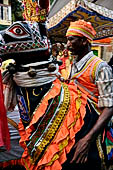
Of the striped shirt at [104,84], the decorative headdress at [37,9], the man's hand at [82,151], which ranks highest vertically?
the decorative headdress at [37,9]

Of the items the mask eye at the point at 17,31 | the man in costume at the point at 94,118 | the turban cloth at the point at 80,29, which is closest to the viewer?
the mask eye at the point at 17,31

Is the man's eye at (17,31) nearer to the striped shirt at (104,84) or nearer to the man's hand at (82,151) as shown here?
the striped shirt at (104,84)

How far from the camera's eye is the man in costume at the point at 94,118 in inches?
58.1

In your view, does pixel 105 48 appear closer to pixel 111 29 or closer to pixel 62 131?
pixel 111 29

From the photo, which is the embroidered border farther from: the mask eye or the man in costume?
the mask eye

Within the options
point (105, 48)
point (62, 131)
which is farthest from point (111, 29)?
point (62, 131)

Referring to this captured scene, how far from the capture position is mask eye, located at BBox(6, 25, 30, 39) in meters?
1.37

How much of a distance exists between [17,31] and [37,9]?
308 mm

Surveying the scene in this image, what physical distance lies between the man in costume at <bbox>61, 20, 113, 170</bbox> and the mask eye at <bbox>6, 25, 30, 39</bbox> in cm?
65

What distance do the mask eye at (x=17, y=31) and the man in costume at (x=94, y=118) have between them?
0.65m

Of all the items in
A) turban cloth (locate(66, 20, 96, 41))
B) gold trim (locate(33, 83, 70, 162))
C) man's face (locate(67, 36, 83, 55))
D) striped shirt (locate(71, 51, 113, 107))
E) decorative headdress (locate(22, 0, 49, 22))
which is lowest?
gold trim (locate(33, 83, 70, 162))

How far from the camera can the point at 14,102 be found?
1788 millimetres

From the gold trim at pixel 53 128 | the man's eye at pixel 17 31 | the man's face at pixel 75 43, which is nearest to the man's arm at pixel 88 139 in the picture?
the gold trim at pixel 53 128

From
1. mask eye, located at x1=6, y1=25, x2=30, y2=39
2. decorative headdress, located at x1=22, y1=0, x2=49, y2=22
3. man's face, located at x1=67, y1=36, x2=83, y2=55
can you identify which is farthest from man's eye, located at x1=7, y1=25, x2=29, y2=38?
man's face, located at x1=67, y1=36, x2=83, y2=55
